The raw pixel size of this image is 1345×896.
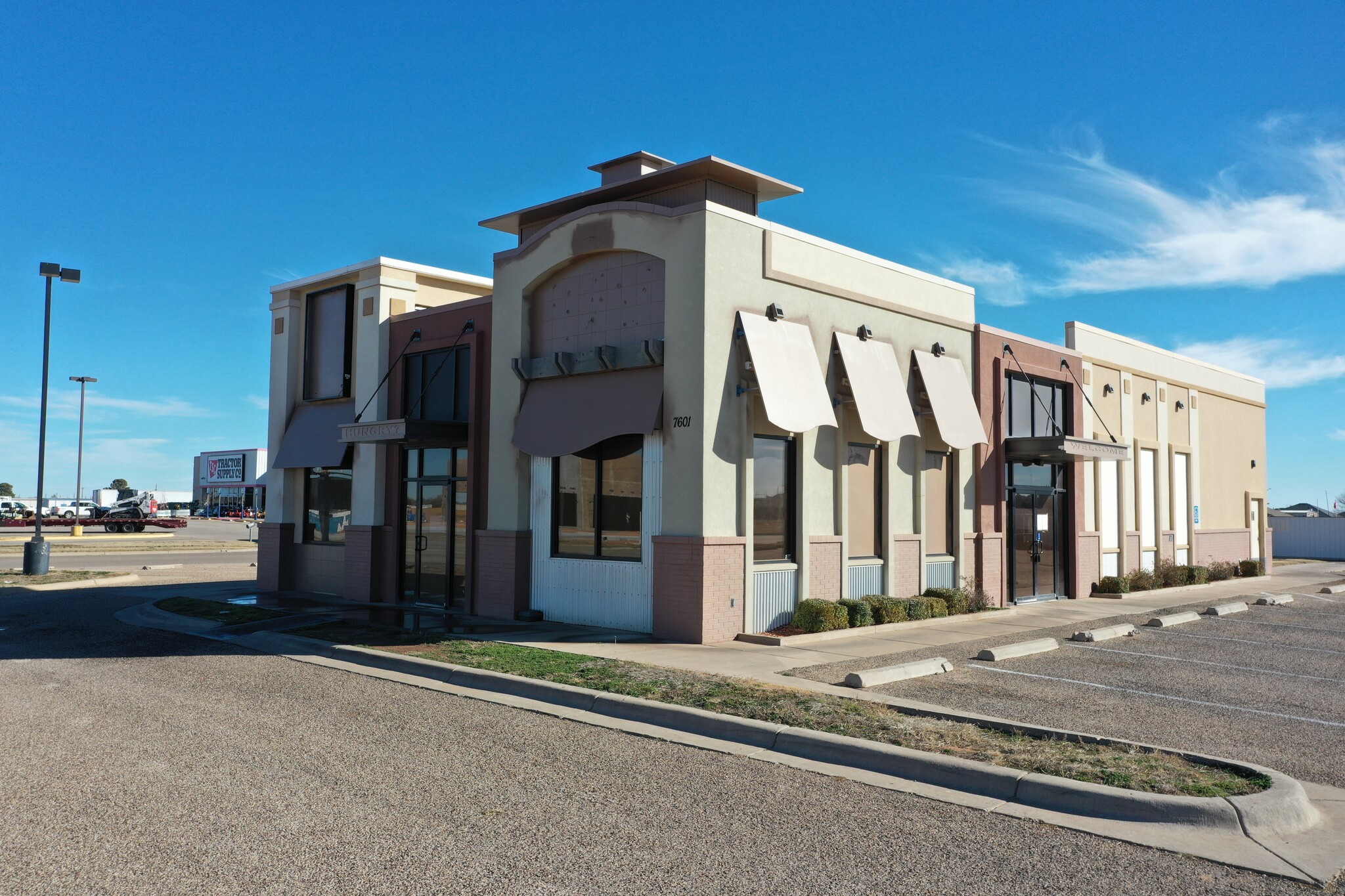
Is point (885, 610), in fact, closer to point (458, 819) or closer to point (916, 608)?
point (916, 608)

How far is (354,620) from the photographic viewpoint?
15.6 metres

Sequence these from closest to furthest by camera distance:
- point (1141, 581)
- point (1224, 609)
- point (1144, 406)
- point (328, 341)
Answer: point (1224, 609), point (328, 341), point (1141, 581), point (1144, 406)

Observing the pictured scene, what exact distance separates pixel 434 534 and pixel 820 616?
25.5 ft

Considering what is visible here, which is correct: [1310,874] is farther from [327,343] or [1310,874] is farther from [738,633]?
[327,343]

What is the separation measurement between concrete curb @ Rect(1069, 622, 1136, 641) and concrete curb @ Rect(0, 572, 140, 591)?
824 inches

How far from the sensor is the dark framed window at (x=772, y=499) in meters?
14.9

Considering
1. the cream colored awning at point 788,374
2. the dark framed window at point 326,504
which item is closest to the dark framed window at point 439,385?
the dark framed window at point 326,504

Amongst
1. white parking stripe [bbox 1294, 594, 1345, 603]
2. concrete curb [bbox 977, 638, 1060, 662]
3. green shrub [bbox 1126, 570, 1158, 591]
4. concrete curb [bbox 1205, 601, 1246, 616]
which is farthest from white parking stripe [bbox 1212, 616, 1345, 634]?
white parking stripe [bbox 1294, 594, 1345, 603]

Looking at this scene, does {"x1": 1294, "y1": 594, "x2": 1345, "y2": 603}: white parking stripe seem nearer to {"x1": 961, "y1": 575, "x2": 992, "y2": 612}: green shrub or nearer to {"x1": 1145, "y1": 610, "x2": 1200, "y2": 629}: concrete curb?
{"x1": 1145, "y1": 610, "x2": 1200, "y2": 629}: concrete curb

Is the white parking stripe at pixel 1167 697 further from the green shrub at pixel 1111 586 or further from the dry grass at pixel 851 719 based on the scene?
the green shrub at pixel 1111 586

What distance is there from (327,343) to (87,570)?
11786 mm

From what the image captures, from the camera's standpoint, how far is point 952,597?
58.6 ft

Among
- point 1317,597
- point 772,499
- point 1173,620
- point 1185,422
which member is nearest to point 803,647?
point 772,499

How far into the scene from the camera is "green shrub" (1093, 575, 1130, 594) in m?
22.8
